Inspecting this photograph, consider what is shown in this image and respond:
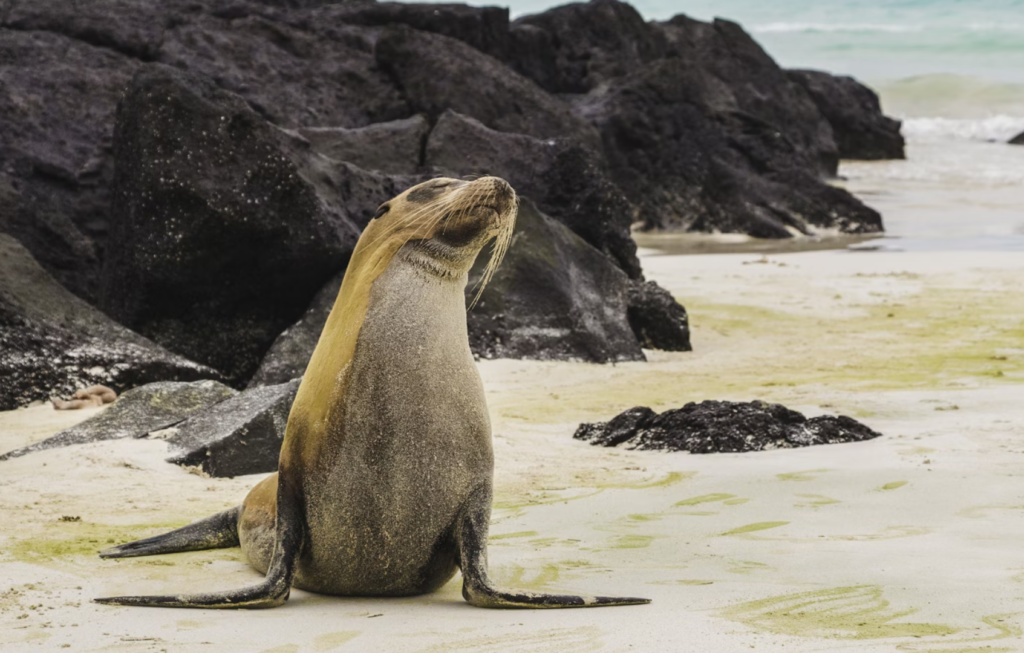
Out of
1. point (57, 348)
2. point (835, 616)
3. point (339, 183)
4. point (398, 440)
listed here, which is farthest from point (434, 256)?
point (339, 183)

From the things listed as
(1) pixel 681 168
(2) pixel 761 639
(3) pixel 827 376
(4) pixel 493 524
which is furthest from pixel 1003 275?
(2) pixel 761 639

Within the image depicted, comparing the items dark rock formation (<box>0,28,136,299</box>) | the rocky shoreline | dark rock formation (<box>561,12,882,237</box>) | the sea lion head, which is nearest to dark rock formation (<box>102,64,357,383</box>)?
the rocky shoreline

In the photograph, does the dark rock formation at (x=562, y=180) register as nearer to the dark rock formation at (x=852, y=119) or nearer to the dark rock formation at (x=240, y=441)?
the dark rock formation at (x=240, y=441)

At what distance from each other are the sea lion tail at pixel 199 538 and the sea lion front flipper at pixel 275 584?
55 cm

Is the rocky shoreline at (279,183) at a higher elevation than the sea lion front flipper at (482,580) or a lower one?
higher

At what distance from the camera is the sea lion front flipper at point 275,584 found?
358cm

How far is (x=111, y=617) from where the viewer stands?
3.45 m

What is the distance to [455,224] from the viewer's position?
4000 millimetres

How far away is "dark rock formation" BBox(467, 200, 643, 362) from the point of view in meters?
9.52

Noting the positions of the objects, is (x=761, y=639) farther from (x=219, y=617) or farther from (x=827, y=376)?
(x=827, y=376)

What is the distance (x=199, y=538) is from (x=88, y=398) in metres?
3.19

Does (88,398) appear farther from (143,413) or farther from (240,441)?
(240,441)

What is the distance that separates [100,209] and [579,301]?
4275 millimetres

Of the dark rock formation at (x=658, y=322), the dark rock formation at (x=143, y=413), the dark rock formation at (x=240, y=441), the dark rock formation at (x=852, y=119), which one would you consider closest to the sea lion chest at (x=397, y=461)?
Answer: the dark rock formation at (x=240, y=441)
